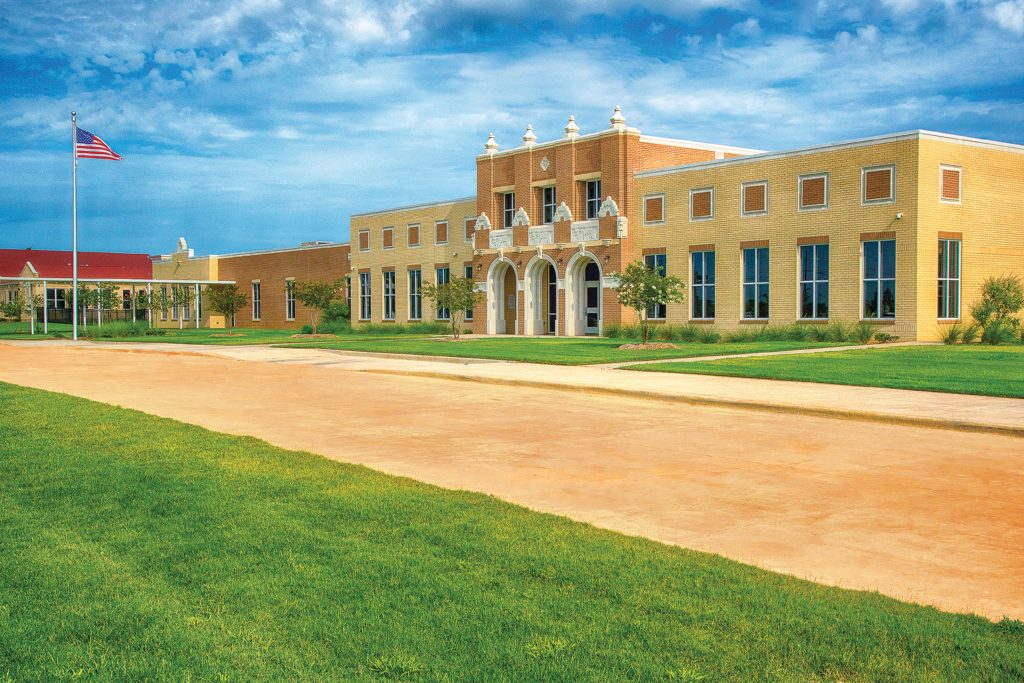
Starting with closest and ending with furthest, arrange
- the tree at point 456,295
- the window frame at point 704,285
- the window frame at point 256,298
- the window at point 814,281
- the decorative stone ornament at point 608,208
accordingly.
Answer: the window at point 814,281
the window frame at point 704,285
the tree at point 456,295
the decorative stone ornament at point 608,208
the window frame at point 256,298

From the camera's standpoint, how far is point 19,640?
4.54 m

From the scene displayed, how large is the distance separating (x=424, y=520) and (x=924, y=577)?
3225 mm

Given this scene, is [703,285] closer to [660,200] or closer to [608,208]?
[660,200]

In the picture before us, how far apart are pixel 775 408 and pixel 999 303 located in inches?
886

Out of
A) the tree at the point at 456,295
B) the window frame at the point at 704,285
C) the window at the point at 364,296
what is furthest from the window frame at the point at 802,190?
the window at the point at 364,296

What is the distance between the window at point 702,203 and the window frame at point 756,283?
7.54ft

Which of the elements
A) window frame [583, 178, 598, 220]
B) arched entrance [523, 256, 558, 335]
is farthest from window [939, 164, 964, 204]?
arched entrance [523, 256, 558, 335]

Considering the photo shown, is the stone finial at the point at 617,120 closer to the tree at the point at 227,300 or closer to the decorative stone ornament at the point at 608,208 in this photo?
the decorative stone ornament at the point at 608,208

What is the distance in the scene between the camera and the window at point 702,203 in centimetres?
3875

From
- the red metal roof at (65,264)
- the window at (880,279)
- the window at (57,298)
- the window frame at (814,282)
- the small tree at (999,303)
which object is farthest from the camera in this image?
the red metal roof at (65,264)

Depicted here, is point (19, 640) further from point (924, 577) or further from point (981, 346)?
point (981, 346)

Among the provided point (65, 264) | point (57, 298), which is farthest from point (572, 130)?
point (65, 264)

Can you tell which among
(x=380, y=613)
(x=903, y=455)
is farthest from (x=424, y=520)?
(x=903, y=455)

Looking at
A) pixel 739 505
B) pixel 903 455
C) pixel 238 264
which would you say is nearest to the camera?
pixel 739 505
